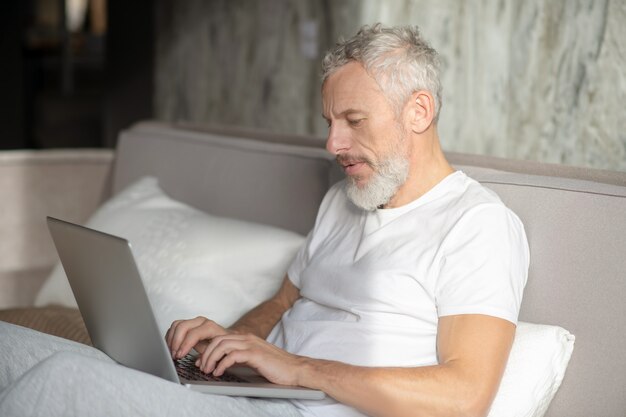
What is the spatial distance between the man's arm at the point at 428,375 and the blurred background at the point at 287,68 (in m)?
0.96

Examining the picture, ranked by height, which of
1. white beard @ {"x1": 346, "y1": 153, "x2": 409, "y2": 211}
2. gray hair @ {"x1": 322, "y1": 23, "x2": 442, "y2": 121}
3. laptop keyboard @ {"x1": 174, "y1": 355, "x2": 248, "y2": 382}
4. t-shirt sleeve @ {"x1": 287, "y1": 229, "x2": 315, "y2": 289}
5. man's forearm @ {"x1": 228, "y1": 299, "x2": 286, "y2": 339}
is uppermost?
gray hair @ {"x1": 322, "y1": 23, "x2": 442, "y2": 121}

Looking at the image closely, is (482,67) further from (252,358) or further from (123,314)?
(123,314)

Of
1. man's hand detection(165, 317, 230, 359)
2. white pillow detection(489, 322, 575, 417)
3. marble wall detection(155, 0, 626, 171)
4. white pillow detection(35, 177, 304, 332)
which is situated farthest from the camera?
marble wall detection(155, 0, 626, 171)

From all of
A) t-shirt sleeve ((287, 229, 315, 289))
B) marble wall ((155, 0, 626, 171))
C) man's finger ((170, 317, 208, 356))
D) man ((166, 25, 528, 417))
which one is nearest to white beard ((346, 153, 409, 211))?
man ((166, 25, 528, 417))

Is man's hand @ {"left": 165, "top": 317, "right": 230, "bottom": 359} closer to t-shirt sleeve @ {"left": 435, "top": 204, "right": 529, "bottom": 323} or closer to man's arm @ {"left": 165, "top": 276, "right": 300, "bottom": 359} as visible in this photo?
man's arm @ {"left": 165, "top": 276, "right": 300, "bottom": 359}

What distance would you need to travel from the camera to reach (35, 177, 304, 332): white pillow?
6.89 ft

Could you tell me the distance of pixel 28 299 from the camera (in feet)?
9.55

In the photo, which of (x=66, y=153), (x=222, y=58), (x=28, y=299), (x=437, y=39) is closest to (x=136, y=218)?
(x=28, y=299)

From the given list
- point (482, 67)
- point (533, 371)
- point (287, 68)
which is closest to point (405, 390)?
point (533, 371)

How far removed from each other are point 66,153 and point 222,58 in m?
1.12

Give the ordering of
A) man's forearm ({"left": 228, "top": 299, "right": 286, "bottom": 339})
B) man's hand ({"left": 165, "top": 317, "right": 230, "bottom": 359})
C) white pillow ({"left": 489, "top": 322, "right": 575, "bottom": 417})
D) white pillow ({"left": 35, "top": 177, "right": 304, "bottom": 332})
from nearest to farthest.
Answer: white pillow ({"left": 489, "top": 322, "right": 575, "bottom": 417})
man's hand ({"left": 165, "top": 317, "right": 230, "bottom": 359})
man's forearm ({"left": 228, "top": 299, "right": 286, "bottom": 339})
white pillow ({"left": 35, "top": 177, "right": 304, "bottom": 332})

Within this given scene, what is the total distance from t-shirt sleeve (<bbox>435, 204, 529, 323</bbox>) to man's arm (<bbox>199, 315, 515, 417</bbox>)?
0.07 feet

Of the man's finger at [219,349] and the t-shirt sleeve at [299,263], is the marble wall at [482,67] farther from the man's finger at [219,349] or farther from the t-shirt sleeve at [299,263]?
the man's finger at [219,349]

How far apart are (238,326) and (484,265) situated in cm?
61
